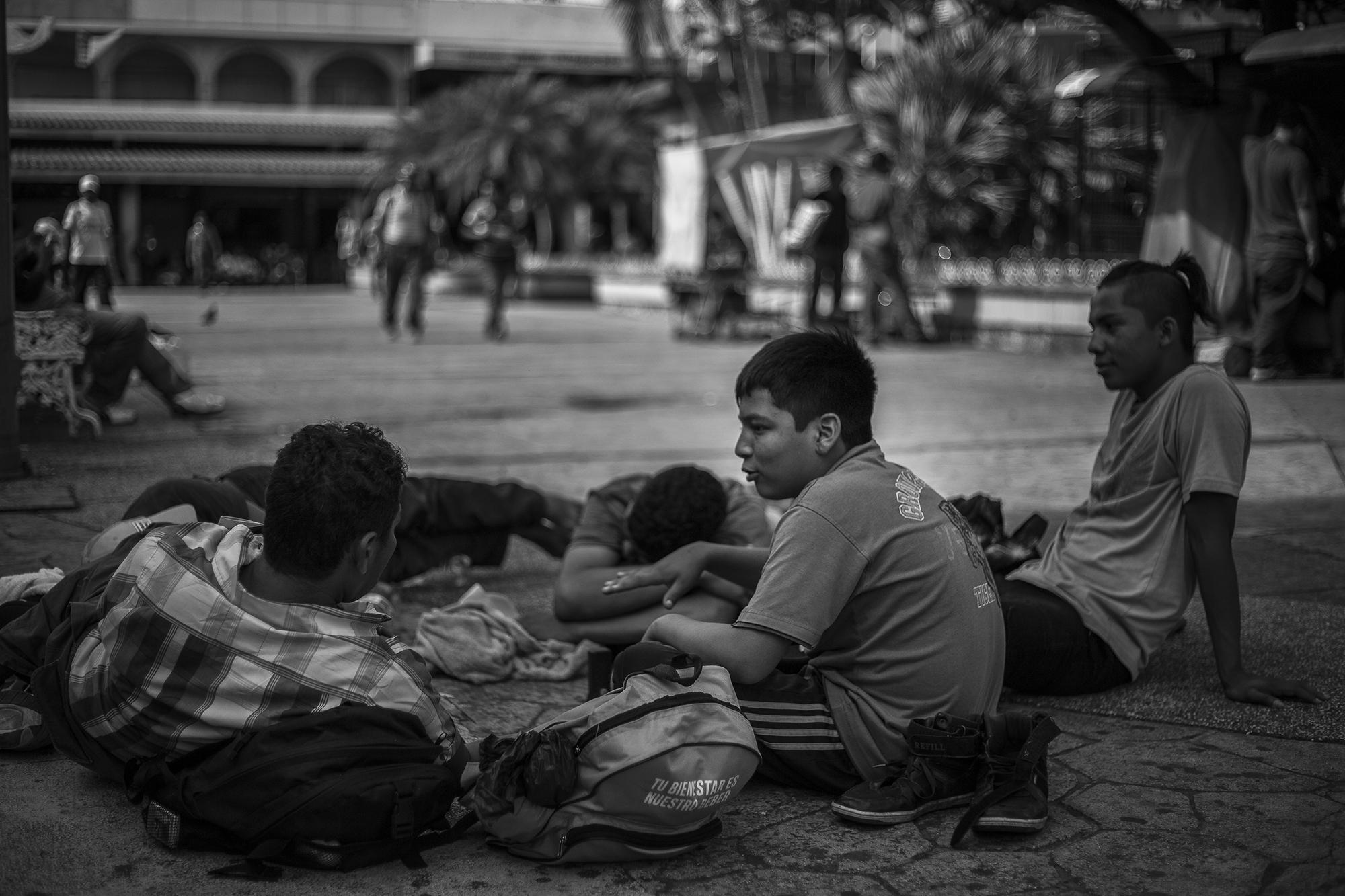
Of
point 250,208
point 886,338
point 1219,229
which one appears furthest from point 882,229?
point 250,208

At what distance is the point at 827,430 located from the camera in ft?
9.68

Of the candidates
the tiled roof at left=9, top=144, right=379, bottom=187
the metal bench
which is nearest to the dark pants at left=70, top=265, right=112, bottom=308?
the metal bench

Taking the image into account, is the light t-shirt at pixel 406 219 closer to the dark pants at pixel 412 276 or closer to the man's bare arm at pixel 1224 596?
the dark pants at pixel 412 276

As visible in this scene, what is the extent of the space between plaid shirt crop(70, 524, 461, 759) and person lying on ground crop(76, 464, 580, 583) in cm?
159

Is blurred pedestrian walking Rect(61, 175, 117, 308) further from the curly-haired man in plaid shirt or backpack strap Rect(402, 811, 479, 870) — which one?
backpack strap Rect(402, 811, 479, 870)

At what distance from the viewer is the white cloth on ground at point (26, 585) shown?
368cm

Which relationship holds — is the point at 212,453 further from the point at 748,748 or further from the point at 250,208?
the point at 250,208

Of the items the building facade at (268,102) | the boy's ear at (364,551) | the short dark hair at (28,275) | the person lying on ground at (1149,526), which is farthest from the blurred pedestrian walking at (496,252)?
the building facade at (268,102)

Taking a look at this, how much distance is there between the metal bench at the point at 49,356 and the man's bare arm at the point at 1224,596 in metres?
6.30

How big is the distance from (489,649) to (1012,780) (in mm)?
1694

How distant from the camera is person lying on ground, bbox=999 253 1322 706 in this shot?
3547mm

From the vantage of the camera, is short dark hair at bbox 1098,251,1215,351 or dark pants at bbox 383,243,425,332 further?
dark pants at bbox 383,243,425,332

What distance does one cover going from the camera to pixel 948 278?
16.6 metres

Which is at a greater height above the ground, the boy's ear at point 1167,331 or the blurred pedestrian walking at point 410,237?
the blurred pedestrian walking at point 410,237
